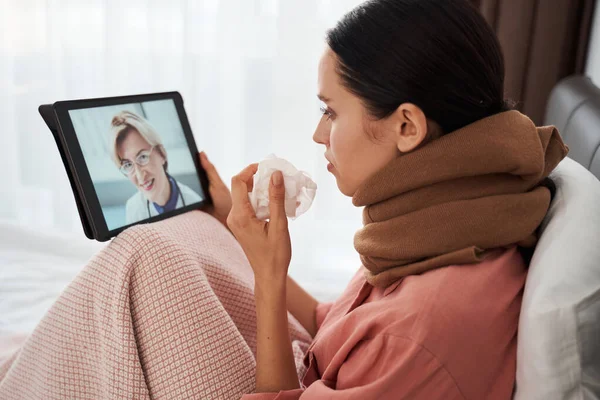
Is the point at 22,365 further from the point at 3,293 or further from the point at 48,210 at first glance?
the point at 48,210

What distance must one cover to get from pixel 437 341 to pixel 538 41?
177 centimetres

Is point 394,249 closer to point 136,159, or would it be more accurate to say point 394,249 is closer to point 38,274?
point 136,159

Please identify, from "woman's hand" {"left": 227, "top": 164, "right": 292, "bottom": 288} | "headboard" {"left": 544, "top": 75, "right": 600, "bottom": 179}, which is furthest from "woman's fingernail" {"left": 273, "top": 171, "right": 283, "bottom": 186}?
"headboard" {"left": 544, "top": 75, "right": 600, "bottom": 179}

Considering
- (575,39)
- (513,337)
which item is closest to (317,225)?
(575,39)

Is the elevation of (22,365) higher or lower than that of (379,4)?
lower

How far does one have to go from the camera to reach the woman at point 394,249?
0.75m

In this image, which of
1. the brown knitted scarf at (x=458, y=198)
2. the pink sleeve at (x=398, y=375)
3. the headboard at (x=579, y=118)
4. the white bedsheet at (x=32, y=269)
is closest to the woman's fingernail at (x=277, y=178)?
the brown knitted scarf at (x=458, y=198)

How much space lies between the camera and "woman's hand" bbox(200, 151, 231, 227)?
138cm

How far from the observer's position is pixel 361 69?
85 cm

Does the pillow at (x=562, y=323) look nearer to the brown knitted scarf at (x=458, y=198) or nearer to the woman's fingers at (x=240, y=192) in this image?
the brown knitted scarf at (x=458, y=198)

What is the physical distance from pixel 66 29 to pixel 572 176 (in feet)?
8.05

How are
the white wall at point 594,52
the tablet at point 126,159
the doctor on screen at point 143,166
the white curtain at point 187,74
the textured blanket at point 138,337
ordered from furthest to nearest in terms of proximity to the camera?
the white curtain at point 187,74 → the white wall at point 594,52 → the doctor on screen at point 143,166 → the tablet at point 126,159 → the textured blanket at point 138,337

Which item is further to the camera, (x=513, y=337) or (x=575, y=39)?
(x=575, y=39)

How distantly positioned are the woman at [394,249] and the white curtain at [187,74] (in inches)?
64.6
